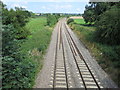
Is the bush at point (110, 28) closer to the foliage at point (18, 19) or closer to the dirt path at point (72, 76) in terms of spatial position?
the dirt path at point (72, 76)

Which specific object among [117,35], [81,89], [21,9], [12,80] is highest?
[21,9]

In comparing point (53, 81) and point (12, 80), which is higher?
point (12, 80)

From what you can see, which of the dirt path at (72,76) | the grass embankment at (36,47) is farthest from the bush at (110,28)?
the grass embankment at (36,47)

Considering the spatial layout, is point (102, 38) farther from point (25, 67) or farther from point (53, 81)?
point (25, 67)

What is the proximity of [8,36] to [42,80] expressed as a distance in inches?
→ 148

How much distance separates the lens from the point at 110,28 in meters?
15.7

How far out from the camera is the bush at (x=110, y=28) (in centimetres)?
1544

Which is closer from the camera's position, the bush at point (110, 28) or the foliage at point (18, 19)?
the bush at point (110, 28)

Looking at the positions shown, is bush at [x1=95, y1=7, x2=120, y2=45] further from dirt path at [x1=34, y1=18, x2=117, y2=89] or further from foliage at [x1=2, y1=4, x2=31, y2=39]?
foliage at [x1=2, y1=4, x2=31, y2=39]

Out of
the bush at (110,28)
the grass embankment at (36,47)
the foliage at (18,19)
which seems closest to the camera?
the grass embankment at (36,47)

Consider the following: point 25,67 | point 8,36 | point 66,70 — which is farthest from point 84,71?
point 8,36

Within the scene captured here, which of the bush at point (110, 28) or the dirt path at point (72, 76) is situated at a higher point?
the bush at point (110, 28)

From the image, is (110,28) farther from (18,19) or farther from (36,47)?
(18,19)

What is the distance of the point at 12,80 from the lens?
20.8 feet
